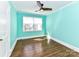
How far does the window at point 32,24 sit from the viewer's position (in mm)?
7531

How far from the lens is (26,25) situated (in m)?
7.59

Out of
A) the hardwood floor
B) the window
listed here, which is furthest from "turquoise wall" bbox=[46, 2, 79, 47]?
the window

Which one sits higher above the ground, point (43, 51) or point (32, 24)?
point (32, 24)

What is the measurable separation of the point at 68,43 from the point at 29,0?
2.47 metres

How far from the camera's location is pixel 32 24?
26.1ft

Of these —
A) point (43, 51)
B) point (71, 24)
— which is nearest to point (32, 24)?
point (71, 24)

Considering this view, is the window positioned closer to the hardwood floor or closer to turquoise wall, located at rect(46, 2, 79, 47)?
the hardwood floor

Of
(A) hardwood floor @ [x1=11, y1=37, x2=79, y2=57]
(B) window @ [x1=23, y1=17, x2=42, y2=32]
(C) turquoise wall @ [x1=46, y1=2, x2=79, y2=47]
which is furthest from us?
(B) window @ [x1=23, y1=17, x2=42, y2=32]

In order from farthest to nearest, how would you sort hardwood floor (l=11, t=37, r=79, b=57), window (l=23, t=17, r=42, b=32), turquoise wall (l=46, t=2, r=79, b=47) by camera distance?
window (l=23, t=17, r=42, b=32) → turquoise wall (l=46, t=2, r=79, b=47) → hardwood floor (l=11, t=37, r=79, b=57)

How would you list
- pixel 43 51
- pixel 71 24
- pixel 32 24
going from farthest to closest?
pixel 32 24 → pixel 71 24 → pixel 43 51

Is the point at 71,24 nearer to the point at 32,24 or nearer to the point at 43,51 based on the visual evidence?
the point at 43,51

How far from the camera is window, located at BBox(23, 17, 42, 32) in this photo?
24.7 feet

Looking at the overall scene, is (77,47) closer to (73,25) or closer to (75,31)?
(75,31)

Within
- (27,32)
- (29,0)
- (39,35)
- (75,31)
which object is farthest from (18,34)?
(75,31)
